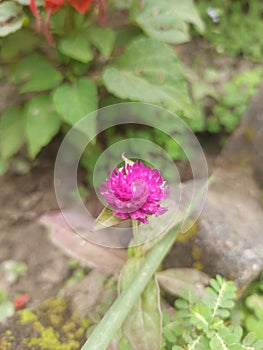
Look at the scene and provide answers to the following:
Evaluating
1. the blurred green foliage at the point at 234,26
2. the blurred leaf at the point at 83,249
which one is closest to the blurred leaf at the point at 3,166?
the blurred leaf at the point at 83,249

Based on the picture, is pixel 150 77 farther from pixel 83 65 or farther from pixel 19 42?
pixel 19 42

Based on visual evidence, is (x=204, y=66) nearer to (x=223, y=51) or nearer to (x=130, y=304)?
(x=223, y=51)

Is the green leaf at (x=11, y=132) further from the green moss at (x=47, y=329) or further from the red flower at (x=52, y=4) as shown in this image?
the green moss at (x=47, y=329)

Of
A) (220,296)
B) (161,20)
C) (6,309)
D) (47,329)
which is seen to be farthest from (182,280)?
(161,20)

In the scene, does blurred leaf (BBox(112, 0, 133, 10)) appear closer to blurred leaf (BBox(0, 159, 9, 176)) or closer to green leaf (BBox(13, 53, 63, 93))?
green leaf (BBox(13, 53, 63, 93))

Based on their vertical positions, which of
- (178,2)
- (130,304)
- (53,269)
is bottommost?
(53,269)

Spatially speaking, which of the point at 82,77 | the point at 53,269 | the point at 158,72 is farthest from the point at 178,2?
the point at 53,269
